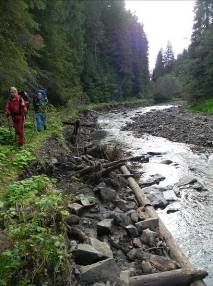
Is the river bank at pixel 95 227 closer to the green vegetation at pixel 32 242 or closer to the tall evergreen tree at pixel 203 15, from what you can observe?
the green vegetation at pixel 32 242

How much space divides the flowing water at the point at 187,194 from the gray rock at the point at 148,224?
0.69 meters

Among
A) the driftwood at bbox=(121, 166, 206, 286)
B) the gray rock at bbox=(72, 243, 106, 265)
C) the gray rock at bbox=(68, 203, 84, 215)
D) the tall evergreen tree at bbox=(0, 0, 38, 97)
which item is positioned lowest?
the driftwood at bbox=(121, 166, 206, 286)

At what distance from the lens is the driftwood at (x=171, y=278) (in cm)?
668

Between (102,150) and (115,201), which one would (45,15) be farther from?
(115,201)

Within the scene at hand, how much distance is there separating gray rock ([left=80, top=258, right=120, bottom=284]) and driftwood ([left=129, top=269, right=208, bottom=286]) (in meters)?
0.40

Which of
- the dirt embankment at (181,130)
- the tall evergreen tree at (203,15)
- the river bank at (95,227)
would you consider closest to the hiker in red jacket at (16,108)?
the river bank at (95,227)

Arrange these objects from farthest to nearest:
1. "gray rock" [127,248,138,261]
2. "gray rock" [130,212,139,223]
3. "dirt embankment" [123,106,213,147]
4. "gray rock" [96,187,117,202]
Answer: "dirt embankment" [123,106,213,147] < "gray rock" [96,187,117,202] < "gray rock" [130,212,139,223] < "gray rock" [127,248,138,261]

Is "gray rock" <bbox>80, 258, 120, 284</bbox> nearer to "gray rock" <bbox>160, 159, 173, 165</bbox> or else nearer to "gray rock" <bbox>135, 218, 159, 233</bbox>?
"gray rock" <bbox>135, 218, 159, 233</bbox>

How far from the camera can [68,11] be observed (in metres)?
53.4

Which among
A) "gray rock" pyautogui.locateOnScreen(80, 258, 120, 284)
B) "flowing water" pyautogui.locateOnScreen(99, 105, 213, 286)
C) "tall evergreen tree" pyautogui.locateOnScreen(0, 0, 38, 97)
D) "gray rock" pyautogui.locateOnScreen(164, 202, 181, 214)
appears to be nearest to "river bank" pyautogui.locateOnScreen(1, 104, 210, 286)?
"gray rock" pyautogui.locateOnScreen(80, 258, 120, 284)

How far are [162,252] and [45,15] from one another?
3260cm

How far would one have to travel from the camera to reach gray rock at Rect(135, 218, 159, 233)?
9.27 meters

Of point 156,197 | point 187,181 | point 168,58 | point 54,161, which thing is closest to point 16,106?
point 54,161

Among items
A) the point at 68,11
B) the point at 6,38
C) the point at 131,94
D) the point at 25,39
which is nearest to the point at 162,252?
the point at 6,38
